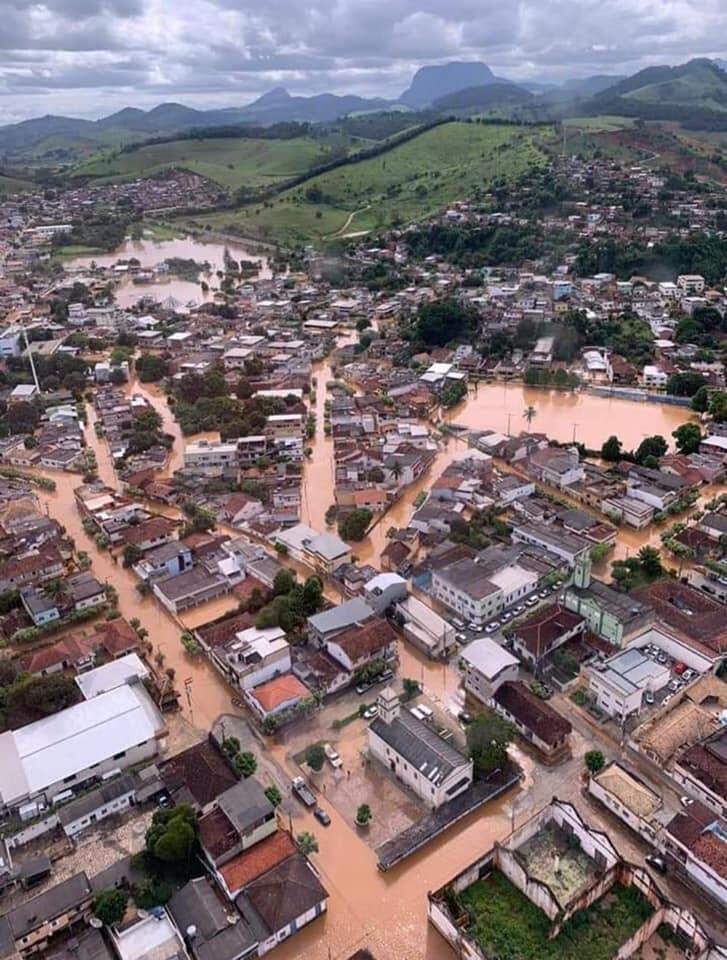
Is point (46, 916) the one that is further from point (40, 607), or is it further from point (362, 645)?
point (40, 607)

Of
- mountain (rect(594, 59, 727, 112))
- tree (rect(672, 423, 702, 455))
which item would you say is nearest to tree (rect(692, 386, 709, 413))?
tree (rect(672, 423, 702, 455))

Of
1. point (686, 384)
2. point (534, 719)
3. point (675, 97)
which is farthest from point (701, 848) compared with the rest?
point (675, 97)

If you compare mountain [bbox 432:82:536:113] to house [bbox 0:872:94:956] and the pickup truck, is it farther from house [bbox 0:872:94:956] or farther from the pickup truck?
house [bbox 0:872:94:956]

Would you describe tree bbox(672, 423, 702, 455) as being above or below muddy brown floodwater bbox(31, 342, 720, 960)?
above

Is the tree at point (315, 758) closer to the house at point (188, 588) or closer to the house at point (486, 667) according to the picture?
the house at point (486, 667)

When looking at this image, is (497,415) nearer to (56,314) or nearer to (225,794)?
(225,794)

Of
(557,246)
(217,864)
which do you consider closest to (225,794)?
(217,864)
